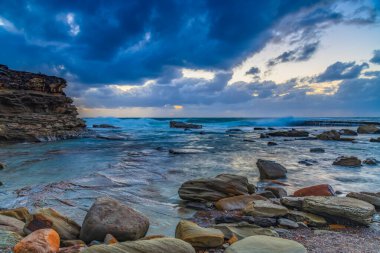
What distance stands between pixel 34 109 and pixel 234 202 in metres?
22.9

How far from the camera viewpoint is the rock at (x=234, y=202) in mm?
5488

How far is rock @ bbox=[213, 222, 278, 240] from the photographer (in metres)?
3.77

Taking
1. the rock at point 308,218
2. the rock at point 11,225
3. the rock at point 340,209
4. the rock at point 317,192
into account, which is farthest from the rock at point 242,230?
the rock at point 317,192

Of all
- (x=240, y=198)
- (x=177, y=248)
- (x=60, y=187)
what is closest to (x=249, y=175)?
(x=240, y=198)

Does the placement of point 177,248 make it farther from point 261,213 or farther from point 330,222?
point 330,222

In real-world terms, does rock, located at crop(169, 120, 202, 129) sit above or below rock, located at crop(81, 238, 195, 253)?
below

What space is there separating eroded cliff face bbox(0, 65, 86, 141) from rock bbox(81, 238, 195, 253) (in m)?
19.8

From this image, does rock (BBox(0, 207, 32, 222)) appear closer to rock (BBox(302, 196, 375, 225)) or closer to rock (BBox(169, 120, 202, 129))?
rock (BBox(302, 196, 375, 225))

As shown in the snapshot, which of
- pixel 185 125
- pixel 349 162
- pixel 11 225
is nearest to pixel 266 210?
pixel 11 225

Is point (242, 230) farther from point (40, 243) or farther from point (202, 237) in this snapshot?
point (40, 243)

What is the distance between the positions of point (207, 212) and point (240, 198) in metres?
0.88

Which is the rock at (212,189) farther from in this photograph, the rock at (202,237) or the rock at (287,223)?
the rock at (202,237)

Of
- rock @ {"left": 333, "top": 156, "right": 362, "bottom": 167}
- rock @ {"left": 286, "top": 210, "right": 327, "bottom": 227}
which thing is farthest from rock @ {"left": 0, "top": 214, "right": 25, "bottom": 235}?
rock @ {"left": 333, "top": 156, "right": 362, "bottom": 167}

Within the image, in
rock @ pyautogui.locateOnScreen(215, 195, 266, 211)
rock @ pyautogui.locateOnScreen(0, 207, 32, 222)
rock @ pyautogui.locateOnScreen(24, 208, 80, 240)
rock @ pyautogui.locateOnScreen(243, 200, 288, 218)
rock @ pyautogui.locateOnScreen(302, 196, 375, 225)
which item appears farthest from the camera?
rock @ pyautogui.locateOnScreen(215, 195, 266, 211)
